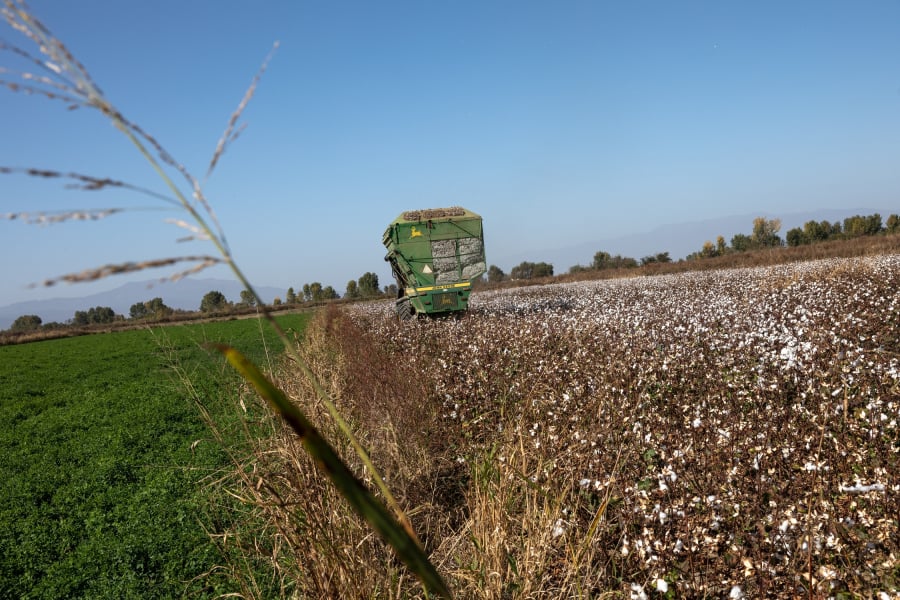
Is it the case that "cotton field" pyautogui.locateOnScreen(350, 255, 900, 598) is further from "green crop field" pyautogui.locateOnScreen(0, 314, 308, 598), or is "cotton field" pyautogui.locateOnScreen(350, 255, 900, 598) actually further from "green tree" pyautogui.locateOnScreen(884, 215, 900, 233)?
"green tree" pyautogui.locateOnScreen(884, 215, 900, 233)

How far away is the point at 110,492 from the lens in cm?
685

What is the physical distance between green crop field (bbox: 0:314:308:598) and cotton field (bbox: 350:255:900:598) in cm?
Answer: 272

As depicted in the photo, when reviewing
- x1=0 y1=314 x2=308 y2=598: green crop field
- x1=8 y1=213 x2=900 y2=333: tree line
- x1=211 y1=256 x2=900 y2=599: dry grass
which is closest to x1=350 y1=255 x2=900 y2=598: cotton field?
x1=211 y1=256 x2=900 y2=599: dry grass

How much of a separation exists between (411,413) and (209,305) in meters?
65.4

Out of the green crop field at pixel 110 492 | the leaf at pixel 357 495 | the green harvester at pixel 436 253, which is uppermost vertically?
the green harvester at pixel 436 253

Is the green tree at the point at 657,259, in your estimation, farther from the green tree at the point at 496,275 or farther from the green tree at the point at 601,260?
the green tree at the point at 496,275

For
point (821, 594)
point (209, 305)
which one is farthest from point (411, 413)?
point (209, 305)

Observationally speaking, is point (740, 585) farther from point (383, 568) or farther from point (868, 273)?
Result: point (868, 273)

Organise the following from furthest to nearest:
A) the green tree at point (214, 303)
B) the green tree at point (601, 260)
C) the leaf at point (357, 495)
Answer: the green tree at point (214, 303) → the green tree at point (601, 260) → the leaf at point (357, 495)

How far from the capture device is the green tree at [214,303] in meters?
60.8

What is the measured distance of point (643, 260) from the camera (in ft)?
151

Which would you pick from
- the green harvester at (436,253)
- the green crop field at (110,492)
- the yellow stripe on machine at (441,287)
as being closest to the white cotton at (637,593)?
the green crop field at (110,492)

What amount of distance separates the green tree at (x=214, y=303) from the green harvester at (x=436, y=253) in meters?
47.9

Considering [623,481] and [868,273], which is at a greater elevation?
[868,273]
